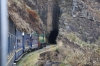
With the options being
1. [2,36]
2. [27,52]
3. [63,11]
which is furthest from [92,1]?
[2,36]

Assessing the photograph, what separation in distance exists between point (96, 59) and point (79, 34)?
1628 cm

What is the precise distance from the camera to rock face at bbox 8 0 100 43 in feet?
83.5

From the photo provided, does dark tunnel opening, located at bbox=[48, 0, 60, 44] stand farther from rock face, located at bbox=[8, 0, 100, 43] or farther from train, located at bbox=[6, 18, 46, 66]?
train, located at bbox=[6, 18, 46, 66]

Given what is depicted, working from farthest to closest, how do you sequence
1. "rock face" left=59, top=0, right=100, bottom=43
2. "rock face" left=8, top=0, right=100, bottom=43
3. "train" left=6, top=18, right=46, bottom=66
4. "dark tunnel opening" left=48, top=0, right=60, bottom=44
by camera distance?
"dark tunnel opening" left=48, top=0, right=60, bottom=44
"rock face" left=59, top=0, right=100, bottom=43
"rock face" left=8, top=0, right=100, bottom=43
"train" left=6, top=18, right=46, bottom=66

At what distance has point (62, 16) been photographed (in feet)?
101

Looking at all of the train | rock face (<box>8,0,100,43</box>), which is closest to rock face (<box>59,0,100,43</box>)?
rock face (<box>8,0,100,43</box>)

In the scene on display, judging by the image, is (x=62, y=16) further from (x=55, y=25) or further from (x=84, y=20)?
(x=55, y=25)

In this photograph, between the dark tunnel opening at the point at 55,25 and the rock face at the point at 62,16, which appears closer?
the rock face at the point at 62,16

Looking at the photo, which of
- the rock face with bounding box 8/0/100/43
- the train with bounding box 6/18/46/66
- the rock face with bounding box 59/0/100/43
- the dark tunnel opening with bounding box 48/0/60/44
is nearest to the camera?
the train with bounding box 6/18/46/66

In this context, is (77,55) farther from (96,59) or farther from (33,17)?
(33,17)

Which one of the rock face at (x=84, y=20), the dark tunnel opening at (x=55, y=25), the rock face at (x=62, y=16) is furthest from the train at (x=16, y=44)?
the dark tunnel opening at (x=55, y=25)

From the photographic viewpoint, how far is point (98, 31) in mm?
26703

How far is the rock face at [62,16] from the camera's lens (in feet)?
83.5

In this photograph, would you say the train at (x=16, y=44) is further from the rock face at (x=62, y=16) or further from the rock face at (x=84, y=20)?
the rock face at (x=84, y=20)
